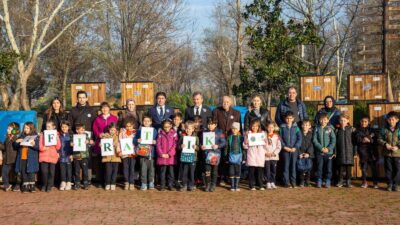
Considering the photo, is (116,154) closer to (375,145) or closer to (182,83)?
(375,145)

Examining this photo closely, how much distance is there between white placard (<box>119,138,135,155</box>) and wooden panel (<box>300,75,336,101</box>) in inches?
204

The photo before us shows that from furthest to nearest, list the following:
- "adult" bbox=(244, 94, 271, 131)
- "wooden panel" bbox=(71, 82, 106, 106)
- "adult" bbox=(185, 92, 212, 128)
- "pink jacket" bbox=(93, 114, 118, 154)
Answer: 1. "wooden panel" bbox=(71, 82, 106, 106)
2. "pink jacket" bbox=(93, 114, 118, 154)
3. "adult" bbox=(185, 92, 212, 128)
4. "adult" bbox=(244, 94, 271, 131)

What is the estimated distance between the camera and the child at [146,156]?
1116 cm

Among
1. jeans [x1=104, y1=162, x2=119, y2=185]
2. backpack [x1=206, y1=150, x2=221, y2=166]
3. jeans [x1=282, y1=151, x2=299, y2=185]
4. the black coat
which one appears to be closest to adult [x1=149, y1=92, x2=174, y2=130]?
jeans [x1=104, y1=162, x2=119, y2=185]

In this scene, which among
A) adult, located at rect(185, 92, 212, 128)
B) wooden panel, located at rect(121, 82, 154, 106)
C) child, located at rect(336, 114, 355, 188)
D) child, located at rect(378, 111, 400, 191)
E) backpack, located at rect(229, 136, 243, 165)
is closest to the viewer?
child, located at rect(378, 111, 400, 191)

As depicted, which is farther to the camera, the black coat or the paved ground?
the black coat

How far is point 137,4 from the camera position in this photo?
26219mm

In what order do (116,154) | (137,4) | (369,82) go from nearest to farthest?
(116,154) → (369,82) → (137,4)

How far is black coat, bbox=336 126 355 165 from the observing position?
11156 millimetres

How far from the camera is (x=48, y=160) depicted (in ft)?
36.6

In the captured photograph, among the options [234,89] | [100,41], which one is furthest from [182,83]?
[234,89]

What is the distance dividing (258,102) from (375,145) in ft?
9.02

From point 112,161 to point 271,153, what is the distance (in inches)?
138

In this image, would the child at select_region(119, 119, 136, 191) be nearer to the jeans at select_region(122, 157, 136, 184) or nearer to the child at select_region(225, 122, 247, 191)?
the jeans at select_region(122, 157, 136, 184)
